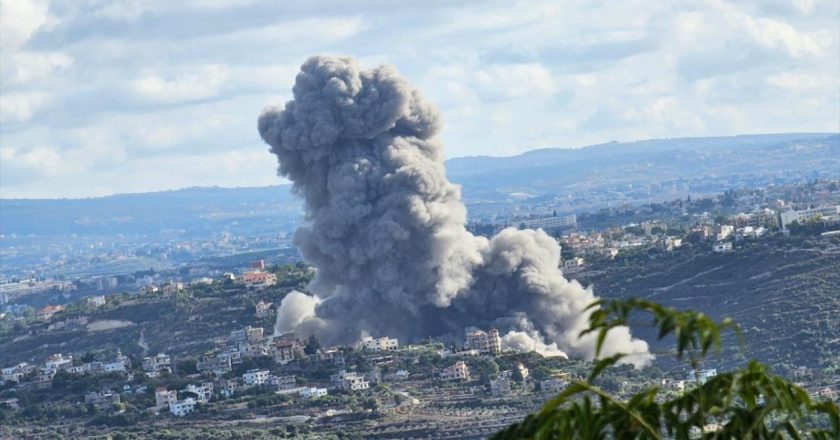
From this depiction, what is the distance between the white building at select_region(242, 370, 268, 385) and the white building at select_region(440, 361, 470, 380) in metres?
6.58

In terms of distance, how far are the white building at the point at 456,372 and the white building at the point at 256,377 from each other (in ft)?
Result: 21.6

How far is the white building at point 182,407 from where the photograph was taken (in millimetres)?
67562

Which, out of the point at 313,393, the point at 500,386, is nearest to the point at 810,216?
the point at 500,386

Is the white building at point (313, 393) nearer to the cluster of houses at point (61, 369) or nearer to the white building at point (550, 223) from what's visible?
the cluster of houses at point (61, 369)

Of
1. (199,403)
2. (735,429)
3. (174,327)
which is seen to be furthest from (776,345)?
(735,429)

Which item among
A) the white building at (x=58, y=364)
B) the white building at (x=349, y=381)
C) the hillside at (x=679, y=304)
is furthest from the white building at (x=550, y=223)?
the white building at (x=349, y=381)

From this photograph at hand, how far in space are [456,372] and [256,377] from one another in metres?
7.73

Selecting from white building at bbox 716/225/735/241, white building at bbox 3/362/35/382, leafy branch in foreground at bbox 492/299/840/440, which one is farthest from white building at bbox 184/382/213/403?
leafy branch in foreground at bbox 492/299/840/440

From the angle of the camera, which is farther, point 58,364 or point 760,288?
point 58,364

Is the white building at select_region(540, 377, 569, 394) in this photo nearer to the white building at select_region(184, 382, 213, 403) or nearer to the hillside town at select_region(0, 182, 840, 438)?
the hillside town at select_region(0, 182, 840, 438)

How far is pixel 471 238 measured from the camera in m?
81.9

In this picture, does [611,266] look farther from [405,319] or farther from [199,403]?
[199,403]

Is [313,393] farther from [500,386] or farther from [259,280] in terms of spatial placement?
[259,280]

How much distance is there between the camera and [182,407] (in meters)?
68.3
